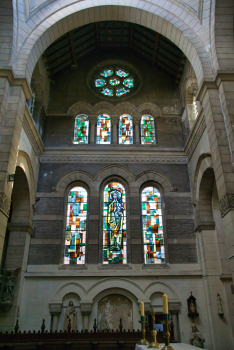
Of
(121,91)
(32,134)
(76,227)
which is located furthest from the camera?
(121,91)

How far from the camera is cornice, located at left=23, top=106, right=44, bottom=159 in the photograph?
1157 centimetres

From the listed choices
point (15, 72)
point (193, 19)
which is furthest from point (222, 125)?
point (15, 72)

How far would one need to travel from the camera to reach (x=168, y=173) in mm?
13781

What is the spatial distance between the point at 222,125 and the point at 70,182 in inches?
270

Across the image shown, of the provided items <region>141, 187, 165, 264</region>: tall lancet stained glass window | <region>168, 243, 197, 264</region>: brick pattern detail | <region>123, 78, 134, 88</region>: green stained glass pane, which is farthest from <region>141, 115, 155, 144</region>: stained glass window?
<region>168, 243, 197, 264</region>: brick pattern detail

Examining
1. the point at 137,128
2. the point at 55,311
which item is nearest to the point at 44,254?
the point at 55,311

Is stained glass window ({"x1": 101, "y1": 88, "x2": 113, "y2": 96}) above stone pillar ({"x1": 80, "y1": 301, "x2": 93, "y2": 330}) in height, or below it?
above

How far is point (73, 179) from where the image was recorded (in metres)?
13.5

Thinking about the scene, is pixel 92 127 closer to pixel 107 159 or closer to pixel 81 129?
pixel 81 129

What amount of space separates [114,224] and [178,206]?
8.63 feet

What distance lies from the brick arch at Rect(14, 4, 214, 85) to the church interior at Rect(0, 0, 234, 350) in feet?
0.13

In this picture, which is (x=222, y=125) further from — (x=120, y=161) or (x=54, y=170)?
(x=54, y=170)

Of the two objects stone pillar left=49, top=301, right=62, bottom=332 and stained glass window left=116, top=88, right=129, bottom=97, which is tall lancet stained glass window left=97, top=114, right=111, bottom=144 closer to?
stained glass window left=116, top=88, right=129, bottom=97

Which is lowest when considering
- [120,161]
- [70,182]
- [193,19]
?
[70,182]
